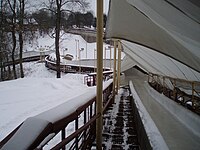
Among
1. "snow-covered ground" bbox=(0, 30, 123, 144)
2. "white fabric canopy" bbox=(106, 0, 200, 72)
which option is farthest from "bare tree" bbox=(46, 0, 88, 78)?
"white fabric canopy" bbox=(106, 0, 200, 72)

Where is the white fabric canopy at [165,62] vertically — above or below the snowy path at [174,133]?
above

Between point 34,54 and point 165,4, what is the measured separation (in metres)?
35.8

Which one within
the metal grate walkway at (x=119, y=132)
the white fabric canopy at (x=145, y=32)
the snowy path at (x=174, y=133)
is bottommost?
the snowy path at (x=174, y=133)

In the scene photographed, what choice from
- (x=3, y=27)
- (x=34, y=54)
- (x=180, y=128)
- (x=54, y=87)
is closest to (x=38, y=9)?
(x=3, y=27)

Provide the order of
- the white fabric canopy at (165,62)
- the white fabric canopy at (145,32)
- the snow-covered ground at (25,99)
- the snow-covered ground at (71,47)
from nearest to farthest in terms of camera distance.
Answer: the white fabric canopy at (145,32) < the white fabric canopy at (165,62) < the snow-covered ground at (25,99) < the snow-covered ground at (71,47)

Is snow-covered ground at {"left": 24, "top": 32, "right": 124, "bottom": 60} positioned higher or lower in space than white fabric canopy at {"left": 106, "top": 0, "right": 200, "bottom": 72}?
higher

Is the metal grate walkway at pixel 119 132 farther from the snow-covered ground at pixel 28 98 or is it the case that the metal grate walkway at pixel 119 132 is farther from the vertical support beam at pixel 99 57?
the snow-covered ground at pixel 28 98

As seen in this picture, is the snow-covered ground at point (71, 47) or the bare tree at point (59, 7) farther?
the snow-covered ground at point (71, 47)

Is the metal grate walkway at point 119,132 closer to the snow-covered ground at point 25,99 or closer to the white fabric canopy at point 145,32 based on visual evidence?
the white fabric canopy at point 145,32

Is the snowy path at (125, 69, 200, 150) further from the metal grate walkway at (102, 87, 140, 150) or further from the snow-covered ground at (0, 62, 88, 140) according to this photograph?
the snow-covered ground at (0, 62, 88, 140)

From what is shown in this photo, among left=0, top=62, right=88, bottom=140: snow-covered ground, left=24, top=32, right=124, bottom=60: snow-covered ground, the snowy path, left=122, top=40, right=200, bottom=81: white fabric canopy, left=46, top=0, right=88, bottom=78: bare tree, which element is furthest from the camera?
left=24, top=32, right=124, bottom=60: snow-covered ground

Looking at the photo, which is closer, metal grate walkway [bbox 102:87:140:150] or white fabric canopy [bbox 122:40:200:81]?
metal grate walkway [bbox 102:87:140:150]

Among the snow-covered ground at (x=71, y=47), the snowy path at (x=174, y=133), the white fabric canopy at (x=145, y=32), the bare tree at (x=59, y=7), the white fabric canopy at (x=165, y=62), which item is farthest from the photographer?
the snow-covered ground at (x=71, y=47)

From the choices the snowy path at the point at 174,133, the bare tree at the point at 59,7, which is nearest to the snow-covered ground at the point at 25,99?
the snowy path at the point at 174,133
